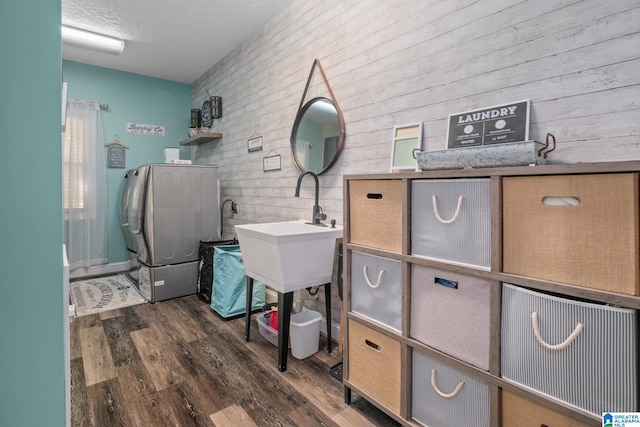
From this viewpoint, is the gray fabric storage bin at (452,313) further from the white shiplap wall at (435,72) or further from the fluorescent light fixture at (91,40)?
the fluorescent light fixture at (91,40)

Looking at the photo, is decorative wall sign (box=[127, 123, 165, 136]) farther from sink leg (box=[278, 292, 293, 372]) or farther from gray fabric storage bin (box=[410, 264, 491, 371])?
gray fabric storage bin (box=[410, 264, 491, 371])

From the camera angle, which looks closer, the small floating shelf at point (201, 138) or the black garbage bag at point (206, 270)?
the black garbage bag at point (206, 270)

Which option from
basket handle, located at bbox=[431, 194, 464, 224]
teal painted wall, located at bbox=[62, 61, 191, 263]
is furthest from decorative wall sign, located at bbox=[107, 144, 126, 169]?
basket handle, located at bbox=[431, 194, 464, 224]

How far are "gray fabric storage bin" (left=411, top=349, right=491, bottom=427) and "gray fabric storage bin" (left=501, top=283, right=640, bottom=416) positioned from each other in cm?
16

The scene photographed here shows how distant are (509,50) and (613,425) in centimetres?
142

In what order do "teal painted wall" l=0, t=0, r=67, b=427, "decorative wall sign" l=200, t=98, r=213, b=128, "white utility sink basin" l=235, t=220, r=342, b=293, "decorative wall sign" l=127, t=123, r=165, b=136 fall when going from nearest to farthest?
1. "teal painted wall" l=0, t=0, r=67, b=427
2. "white utility sink basin" l=235, t=220, r=342, b=293
3. "decorative wall sign" l=200, t=98, r=213, b=128
4. "decorative wall sign" l=127, t=123, r=165, b=136

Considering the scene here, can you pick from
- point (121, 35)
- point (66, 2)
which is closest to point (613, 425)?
point (66, 2)

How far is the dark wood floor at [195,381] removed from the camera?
1.60m

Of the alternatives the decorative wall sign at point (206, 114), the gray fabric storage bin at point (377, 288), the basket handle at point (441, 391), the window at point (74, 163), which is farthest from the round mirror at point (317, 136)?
the window at point (74, 163)

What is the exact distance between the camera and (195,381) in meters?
1.90

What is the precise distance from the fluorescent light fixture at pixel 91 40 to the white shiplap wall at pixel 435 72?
1459 millimetres

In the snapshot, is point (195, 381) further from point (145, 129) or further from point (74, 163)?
point (145, 129)

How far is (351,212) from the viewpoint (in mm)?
1675

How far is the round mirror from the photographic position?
91.3 inches
